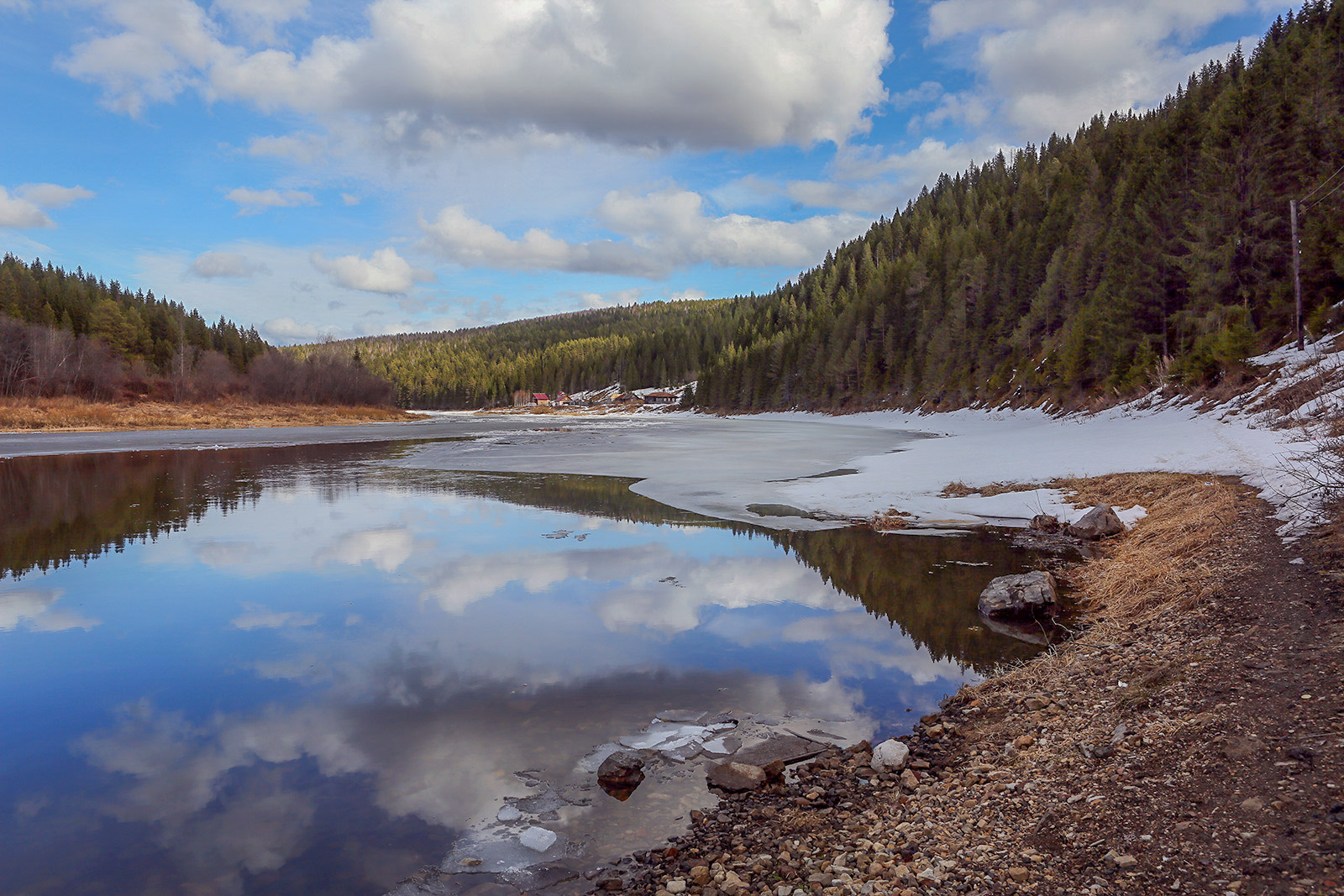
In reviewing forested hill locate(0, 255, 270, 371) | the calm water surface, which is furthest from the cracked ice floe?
forested hill locate(0, 255, 270, 371)

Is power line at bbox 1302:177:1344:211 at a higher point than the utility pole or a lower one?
higher

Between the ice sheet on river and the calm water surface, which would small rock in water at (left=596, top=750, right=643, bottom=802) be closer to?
→ the calm water surface

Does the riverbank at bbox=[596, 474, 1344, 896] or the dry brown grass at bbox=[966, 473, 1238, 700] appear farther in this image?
the dry brown grass at bbox=[966, 473, 1238, 700]

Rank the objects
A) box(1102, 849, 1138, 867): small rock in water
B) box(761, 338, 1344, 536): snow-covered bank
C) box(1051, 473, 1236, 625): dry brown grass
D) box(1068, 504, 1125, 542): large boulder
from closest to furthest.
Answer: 1. box(1102, 849, 1138, 867): small rock in water
2. box(1051, 473, 1236, 625): dry brown grass
3. box(1068, 504, 1125, 542): large boulder
4. box(761, 338, 1344, 536): snow-covered bank

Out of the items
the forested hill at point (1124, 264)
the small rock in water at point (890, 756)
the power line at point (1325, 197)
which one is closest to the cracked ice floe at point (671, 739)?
the small rock in water at point (890, 756)

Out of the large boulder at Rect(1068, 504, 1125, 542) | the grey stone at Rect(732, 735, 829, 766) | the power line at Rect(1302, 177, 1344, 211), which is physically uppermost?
the power line at Rect(1302, 177, 1344, 211)

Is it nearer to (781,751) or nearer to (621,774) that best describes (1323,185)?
(781,751)

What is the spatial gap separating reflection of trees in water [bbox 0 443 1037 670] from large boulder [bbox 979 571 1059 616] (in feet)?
1.01

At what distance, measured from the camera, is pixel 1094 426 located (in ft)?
96.4

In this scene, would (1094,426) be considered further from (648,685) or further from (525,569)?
(648,685)

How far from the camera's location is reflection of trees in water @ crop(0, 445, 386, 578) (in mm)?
15133

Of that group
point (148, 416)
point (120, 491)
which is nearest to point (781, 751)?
point (120, 491)

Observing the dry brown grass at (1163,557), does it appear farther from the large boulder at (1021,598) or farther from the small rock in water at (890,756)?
the small rock in water at (890,756)

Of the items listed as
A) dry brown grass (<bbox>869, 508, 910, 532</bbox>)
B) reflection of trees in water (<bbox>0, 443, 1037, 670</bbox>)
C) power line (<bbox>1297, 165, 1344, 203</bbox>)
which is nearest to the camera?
reflection of trees in water (<bbox>0, 443, 1037, 670</bbox>)
